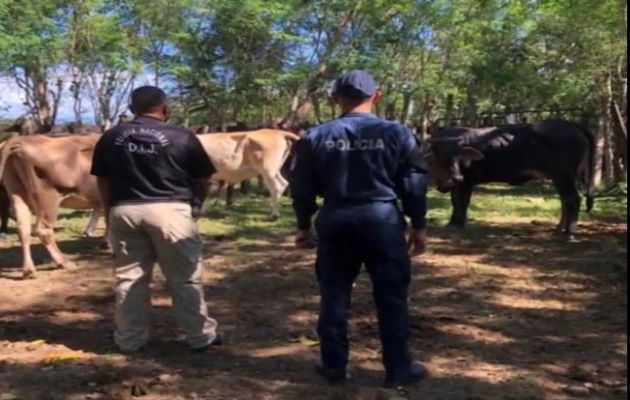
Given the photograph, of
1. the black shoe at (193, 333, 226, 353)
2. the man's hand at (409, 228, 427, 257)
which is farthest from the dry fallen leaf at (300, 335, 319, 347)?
the man's hand at (409, 228, 427, 257)

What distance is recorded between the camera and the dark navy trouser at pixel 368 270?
176 inches

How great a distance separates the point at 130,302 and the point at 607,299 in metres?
4.06

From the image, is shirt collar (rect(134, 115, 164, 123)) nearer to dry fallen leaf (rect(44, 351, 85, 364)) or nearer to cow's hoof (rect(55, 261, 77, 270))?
dry fallen leaf (rect(44, 351, 85, 364))

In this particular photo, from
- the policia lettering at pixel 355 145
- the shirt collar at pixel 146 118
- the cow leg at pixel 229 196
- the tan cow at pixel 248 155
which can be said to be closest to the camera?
the policia lettering at pixel 355 145

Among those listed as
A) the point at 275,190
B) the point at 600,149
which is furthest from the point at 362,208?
the point at 600,149

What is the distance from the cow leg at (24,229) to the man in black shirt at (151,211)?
305 centimetres

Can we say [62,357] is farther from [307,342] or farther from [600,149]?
[600,149]

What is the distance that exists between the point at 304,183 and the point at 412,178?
605mm

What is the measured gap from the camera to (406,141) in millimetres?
4473

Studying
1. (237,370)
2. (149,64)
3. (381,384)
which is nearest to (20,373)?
(237,370)


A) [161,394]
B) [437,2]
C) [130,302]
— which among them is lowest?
[161,394]

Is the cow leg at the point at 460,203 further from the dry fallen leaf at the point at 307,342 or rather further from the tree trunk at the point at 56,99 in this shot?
the tree trunk at the point at 56,99

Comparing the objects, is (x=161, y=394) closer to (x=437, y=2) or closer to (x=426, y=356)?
(x=426, y=356)

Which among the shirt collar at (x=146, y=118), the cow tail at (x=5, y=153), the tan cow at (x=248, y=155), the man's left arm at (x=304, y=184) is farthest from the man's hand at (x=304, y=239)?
the tan cow at (x=248, y=155)
